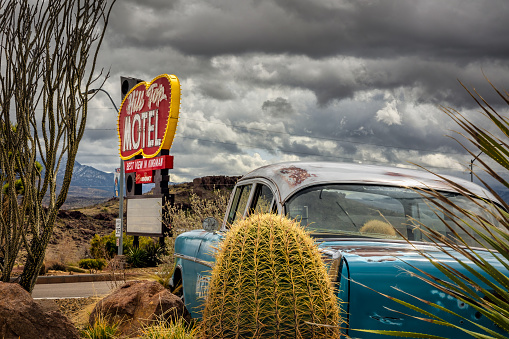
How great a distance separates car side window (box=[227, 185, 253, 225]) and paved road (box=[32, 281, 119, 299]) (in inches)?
240

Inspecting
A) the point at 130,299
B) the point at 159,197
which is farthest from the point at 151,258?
the point at 130,299

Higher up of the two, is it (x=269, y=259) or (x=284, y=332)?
(x=269, y=259)

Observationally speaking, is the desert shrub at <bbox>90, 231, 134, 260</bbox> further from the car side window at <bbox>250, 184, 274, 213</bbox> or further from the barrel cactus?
the barrel cactus

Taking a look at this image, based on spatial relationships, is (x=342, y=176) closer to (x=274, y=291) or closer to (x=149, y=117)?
(x=274, y=291)

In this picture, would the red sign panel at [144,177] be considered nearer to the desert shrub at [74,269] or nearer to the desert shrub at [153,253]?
the desert shrub at [153,253]

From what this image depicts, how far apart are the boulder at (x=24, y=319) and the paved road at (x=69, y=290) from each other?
6215mm

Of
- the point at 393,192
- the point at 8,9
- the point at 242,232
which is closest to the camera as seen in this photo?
the point at 242,232

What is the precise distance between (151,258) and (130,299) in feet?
48.3

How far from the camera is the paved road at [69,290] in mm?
12095

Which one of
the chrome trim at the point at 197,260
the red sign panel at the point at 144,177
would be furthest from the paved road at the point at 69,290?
the red sign panel at the point at 144,177

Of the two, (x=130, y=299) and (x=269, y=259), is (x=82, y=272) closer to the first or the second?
(x=130, y=299)

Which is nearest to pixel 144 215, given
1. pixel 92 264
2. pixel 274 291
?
pixel 92 264

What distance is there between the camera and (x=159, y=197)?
65.1ft

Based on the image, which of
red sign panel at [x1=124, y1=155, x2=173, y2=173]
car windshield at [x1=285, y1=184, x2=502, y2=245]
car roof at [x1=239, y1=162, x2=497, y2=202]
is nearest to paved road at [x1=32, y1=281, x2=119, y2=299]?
red sign panel at [x1=124, y1=155, x2=173, y2=173]
